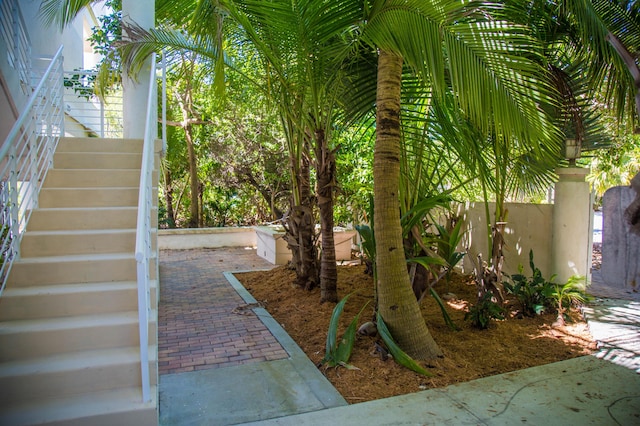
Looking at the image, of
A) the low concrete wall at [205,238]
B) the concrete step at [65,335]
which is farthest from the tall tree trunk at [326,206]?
the low concrete wall at [205,238]

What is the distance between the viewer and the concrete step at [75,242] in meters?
4.16

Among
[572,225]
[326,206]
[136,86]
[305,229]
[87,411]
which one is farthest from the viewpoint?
[136,86]

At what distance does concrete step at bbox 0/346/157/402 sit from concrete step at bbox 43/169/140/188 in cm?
246

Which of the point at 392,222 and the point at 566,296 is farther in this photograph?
the point at 566,296

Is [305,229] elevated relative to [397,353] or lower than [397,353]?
elevated

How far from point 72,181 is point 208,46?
2.45 m

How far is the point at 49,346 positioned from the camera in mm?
3324

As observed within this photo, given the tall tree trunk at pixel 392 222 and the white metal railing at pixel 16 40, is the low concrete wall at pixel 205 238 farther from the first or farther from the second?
the tall tree trunk at pixel 392 222

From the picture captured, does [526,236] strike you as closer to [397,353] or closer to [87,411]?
[397,353]

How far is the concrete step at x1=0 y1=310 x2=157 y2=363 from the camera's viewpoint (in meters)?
3.26

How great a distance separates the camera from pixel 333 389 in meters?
3.71

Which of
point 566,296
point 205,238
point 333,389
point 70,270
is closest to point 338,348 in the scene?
point 333,389

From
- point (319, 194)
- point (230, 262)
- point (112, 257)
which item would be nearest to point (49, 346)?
point (112, 257)

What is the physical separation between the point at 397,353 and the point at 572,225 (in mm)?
3662
